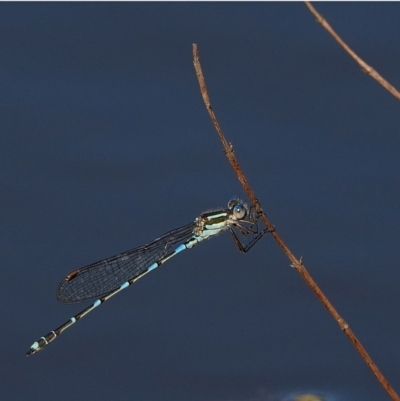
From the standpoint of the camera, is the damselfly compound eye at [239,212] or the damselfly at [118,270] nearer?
the damselfly compound eye at [239,212]

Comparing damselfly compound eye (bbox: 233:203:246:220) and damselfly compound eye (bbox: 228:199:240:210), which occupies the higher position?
damselfly compound eye (bbox: 228:199:240:210)

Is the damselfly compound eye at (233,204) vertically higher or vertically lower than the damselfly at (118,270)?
lower

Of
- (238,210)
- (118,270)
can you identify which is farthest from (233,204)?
(118,270)

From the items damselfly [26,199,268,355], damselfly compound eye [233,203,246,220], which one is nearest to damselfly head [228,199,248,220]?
damselfly compound eye [233,203,246,220]

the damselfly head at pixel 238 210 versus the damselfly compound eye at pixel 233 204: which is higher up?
the damselfly compound eye at pixel 233 204

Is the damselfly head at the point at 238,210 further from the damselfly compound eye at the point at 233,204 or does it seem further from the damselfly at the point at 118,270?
the damselfly at the point at 118,270

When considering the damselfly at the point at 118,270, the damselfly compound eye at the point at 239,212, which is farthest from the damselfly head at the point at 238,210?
the damselfly at the point at 118,270

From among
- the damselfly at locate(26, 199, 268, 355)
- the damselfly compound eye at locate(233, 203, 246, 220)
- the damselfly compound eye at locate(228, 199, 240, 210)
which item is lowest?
the damselfly compound eye at locate(233, 203, 246, 220)

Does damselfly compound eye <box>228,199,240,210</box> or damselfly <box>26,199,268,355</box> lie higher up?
damselfly <box>26,199,268,355</box>

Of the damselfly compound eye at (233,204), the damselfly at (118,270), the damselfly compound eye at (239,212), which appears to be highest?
the damselfly at (118,270)

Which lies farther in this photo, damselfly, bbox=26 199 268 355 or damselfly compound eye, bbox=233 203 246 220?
damselfly, bbox=26 199 268 355

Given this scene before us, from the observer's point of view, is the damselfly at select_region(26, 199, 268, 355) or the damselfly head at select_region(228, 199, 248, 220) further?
the damselfly at select_region(26, 199, 268, 355)

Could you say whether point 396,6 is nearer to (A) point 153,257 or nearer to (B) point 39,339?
(A) point 153,257

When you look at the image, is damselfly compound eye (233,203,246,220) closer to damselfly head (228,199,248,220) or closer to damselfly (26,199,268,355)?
damselfly head (228,199,248,220)
